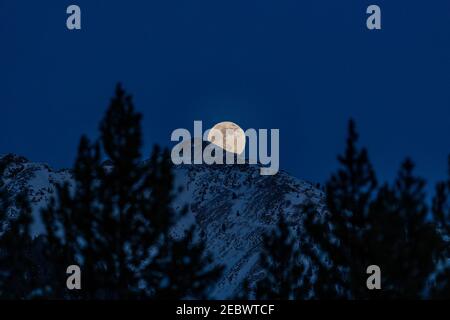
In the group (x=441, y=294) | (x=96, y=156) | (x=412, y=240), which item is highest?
(x=96, y=156)

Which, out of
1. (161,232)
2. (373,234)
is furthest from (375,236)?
(161,232)

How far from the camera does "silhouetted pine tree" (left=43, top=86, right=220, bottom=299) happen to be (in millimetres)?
23656

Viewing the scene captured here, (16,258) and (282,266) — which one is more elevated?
(16,258)

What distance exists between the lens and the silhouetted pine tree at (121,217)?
23656mm

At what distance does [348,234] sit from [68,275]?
1065 centimetres

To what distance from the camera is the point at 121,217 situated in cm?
2359

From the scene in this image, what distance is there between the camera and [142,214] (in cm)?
2375

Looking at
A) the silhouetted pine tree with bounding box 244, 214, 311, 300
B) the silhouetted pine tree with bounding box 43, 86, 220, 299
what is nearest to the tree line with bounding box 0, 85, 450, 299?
the silhouetted pine tree with bounding box 43, 86, 220, 299

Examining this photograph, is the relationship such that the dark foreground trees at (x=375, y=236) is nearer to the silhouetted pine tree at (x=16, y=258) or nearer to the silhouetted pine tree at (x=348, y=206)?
the silhouetted pine tree at (x=348, y=206)

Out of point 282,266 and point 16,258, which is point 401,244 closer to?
point 282,266
